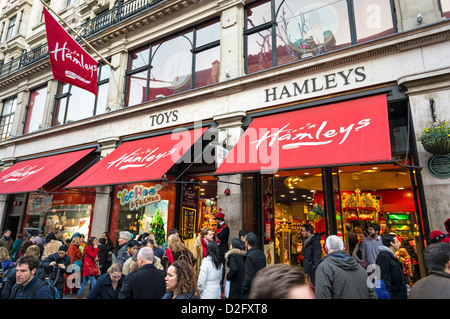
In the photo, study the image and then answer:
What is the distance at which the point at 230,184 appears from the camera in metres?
8.71

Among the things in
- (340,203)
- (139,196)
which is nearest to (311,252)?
(340,203)

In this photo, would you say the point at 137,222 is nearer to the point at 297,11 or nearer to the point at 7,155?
the point at 297,11

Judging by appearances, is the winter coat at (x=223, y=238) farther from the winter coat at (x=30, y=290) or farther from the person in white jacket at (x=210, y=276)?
the winter coat at (x=30, y=290)

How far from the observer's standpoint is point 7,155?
1655cm

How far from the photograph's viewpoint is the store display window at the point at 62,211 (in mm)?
12234

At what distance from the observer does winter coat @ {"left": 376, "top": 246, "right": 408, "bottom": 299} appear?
435cm

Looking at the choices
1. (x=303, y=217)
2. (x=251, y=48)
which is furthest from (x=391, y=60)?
(x=303, y=217)

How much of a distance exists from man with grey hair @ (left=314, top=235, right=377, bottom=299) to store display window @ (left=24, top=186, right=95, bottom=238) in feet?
35.1

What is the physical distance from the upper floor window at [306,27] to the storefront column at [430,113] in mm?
1976

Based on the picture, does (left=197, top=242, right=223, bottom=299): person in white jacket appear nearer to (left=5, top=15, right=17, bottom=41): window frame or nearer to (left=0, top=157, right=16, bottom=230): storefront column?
(left=0, top=157, right=16, bottom=230): storefront column

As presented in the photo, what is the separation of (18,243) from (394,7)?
49.4ft

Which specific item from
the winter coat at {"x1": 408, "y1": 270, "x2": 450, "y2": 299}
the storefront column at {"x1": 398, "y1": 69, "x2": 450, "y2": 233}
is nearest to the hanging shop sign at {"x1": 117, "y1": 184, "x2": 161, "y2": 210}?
the storefront column at {"x1": 398, "y1": 69, "x2": 450, "y2": 233}

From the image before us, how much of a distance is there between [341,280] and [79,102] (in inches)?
601

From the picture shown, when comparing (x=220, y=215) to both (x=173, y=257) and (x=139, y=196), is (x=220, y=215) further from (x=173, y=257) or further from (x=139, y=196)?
(x=139, y=196)
